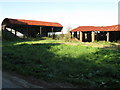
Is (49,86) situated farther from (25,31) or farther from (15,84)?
(25,31)

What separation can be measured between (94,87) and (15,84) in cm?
291

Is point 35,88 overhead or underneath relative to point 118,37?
underneath

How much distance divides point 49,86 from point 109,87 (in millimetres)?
2157

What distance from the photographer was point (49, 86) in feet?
14.5

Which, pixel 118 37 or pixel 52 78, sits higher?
pixel 118 37

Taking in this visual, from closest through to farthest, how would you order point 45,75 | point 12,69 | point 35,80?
1. point 35,80
2. point 45,75
3. point 12,69

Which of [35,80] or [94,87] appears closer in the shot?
[94,87]

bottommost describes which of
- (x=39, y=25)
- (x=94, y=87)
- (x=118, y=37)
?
(x=94, y=87)

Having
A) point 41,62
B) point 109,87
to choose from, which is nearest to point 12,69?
point 41,62

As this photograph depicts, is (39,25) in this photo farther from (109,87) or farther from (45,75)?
(109,87)

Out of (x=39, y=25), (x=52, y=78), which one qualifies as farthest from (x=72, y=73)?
(x=39, y=25)

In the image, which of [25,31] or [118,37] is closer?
[118,37]

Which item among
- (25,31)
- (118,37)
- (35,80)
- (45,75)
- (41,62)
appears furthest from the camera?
(25,31)

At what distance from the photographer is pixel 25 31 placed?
26094 mm
